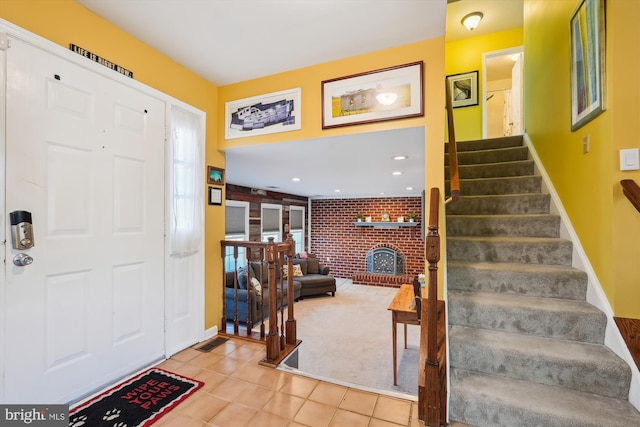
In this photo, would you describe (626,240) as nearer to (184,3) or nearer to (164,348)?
(184,3)

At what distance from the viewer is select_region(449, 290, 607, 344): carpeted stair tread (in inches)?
63.0

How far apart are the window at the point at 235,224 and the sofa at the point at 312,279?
1.32 metres

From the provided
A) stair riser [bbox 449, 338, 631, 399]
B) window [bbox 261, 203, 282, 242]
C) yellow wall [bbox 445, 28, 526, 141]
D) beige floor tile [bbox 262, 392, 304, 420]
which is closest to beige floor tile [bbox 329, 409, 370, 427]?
beige floor tile [bbox 262, 392, 304, 420]

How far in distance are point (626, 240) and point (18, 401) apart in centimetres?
340

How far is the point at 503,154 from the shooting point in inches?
117

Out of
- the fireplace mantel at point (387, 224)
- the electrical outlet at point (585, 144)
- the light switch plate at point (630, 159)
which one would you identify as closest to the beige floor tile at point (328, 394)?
the light switch plate at point (630, 159)

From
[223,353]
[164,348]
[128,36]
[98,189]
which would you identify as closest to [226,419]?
[223,353]

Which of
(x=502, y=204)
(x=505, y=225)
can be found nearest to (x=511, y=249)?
(x=505, y=225)

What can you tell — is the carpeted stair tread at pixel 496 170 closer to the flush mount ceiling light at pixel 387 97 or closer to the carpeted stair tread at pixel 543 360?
the flush mount ceiling light at pixel 387 97

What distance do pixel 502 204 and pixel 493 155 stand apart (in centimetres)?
85

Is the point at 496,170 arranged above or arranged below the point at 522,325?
above

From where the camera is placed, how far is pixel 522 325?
67.7 inches

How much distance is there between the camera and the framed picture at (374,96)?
2033 mm

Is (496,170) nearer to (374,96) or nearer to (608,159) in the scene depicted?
(608,159)
